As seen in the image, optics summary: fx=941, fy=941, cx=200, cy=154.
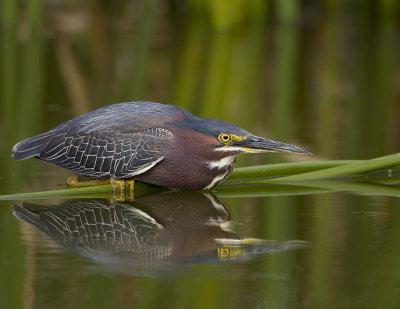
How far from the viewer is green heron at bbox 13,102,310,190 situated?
4461 mm

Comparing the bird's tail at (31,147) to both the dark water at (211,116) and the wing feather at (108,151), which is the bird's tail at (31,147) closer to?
the wing feather at (108,151)

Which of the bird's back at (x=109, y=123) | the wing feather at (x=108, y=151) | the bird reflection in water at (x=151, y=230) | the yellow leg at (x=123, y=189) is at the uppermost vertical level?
the bird's back at (x=109, y=123)

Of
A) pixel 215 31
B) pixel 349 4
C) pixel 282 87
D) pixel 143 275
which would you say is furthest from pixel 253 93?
pixel 349 4

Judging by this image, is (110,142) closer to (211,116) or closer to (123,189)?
(123,189)

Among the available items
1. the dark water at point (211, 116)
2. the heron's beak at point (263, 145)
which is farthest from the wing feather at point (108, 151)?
the heron's beak at point (263, 145)

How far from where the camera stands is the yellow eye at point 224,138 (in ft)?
14.6

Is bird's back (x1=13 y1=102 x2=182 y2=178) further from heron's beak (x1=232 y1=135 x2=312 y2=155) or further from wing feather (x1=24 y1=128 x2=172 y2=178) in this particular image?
heron's beak (x1=232 y1=135 x2=312 y2=155)

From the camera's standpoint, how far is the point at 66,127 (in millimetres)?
4820

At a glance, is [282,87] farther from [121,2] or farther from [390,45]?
[121,2]

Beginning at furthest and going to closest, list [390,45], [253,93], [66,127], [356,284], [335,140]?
1. [390,45]
2. [253,93]
3. [335,140]
4. [66,127]
5. [356,284]

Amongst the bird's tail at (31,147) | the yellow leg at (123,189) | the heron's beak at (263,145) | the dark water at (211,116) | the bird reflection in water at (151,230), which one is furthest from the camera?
the bird's tail at (31,147)

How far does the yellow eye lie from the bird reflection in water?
29cm

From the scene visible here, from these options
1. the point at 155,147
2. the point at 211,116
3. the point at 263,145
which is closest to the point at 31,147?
the point at 155,147

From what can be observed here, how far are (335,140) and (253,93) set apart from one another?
6.40 ft
